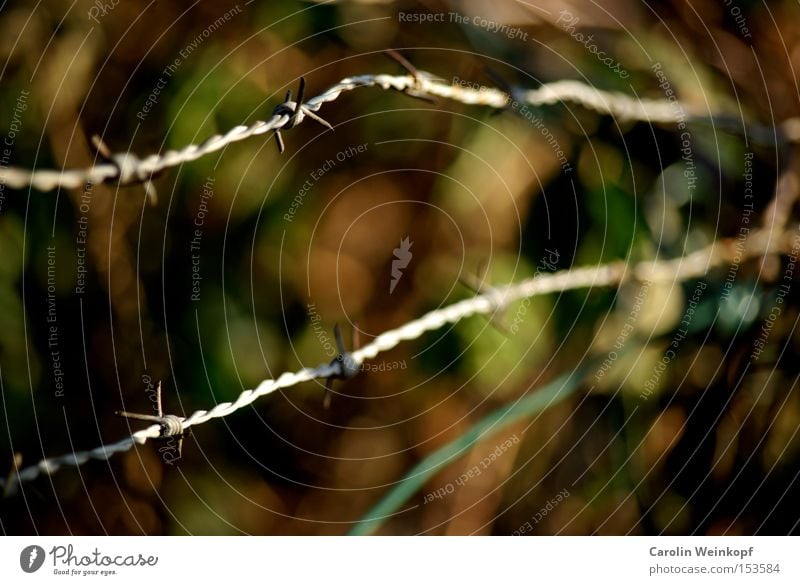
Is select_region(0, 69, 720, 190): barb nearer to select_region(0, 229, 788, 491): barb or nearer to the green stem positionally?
select_region(0, 229, 788, 491): barb

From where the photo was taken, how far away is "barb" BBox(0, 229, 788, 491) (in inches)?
34.9

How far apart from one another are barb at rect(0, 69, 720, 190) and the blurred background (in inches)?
0.6

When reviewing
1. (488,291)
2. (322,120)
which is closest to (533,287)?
(488,291)

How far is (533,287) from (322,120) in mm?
357

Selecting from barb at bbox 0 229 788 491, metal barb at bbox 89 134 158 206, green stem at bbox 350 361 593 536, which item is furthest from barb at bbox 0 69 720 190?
green stem at bbox 350 361 593 536

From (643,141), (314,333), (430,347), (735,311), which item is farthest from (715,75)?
(314,333)

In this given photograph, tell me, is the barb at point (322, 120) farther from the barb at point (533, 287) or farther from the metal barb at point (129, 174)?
the barb at point (533, 287)

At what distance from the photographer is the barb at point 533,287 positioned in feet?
2.90

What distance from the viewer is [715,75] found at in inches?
41.7

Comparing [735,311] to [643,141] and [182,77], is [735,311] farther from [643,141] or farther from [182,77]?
[182,77]

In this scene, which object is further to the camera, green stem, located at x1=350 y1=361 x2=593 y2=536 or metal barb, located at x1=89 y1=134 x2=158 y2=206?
green stem, located at x1=350 y1=361 x2=593 y2=536

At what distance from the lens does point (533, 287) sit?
1.00 m

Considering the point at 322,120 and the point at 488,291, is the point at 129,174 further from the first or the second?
the point at 488,291

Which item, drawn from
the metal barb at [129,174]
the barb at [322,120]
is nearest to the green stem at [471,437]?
the barb at [322,120]
